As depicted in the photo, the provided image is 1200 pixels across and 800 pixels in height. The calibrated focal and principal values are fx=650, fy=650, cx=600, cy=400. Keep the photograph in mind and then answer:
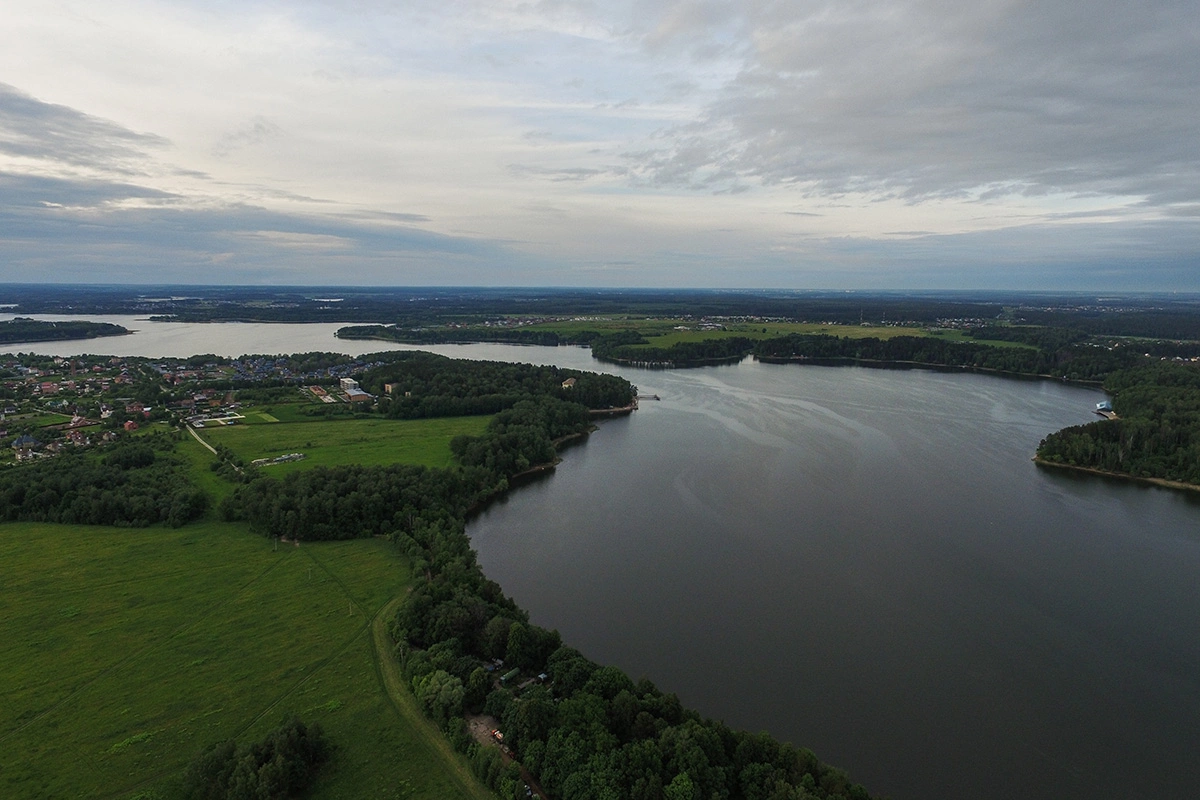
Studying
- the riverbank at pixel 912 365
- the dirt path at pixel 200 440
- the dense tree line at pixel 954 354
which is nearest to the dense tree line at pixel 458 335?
the riverbank at pixel 912 365

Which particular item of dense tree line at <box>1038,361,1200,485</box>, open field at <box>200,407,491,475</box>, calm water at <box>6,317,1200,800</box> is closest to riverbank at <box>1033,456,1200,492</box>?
dense tree line at <box>1038,361,1200,485</box>

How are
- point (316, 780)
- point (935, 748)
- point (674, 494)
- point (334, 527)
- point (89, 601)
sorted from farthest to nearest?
point (674, 494), point (334, 527), point (89, 601), point (935, 748), point (316, 780)

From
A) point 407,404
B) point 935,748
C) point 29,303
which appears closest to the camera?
point 935,748

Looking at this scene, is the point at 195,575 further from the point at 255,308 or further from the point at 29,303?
the point at 29,303

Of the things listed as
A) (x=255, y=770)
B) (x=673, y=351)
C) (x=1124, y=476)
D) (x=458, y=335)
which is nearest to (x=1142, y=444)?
(x=1124, y=476)

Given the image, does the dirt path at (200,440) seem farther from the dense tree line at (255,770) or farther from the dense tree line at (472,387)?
the dense tree line at (255,770)

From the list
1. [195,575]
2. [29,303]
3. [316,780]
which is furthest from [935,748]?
[29,303]
